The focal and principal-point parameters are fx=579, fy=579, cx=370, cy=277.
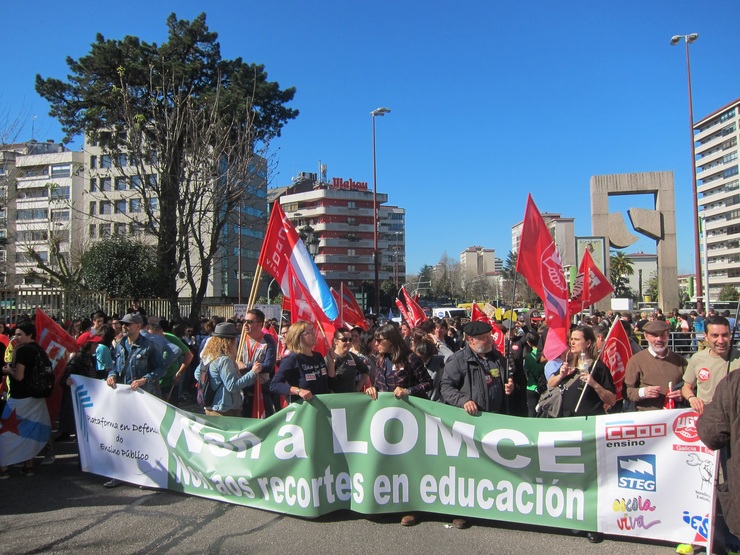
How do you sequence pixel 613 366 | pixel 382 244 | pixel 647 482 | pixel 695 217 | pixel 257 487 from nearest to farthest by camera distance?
pixel 647 482, pixel 257 487, pixel 613 366, pixel 695 217, pixel 382 244

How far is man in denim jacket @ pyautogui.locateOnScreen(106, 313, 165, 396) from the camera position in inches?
247

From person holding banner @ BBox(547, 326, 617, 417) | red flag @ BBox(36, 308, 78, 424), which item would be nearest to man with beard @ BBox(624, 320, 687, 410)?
person holding banner @ BBox(547, 326, 617, 417)

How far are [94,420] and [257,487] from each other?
2.36 meters

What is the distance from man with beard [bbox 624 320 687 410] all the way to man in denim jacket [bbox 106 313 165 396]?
4868mm

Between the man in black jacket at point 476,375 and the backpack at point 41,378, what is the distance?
14.9 ft

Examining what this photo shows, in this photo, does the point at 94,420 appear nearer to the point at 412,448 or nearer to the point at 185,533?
the point at 185,533

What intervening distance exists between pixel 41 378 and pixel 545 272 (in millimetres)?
5682

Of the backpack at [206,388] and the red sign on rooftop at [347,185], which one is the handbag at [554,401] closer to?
the backpack at [206,388]

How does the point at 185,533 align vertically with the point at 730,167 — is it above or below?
below

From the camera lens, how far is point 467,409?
478 centimetres

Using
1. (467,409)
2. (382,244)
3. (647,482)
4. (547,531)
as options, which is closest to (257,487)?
(467,409)

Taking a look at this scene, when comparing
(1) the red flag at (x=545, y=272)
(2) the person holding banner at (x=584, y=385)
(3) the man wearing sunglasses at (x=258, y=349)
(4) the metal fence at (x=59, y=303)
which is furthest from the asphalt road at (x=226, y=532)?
(4) the metal fence at (x=59, y=303)

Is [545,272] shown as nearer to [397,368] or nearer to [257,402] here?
[397,368]

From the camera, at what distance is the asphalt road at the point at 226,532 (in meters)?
4.40
